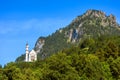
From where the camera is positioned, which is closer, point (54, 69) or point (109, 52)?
point (54, 69)

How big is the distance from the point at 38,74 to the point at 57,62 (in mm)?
7409

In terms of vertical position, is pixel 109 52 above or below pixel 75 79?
above

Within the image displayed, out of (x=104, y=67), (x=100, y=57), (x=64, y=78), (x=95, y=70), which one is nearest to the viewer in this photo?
(x=64, y=78)

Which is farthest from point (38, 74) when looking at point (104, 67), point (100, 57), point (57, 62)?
point (100, 57)

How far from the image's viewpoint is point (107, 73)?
99.4 m

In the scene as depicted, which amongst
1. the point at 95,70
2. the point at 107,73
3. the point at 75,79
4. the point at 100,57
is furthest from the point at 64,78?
the point at 100,57

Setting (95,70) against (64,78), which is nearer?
(64,78)

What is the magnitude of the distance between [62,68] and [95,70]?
7357 millimetres

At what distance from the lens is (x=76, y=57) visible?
98.2 meters

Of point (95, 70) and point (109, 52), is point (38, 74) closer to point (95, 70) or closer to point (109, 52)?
point (95, 70)

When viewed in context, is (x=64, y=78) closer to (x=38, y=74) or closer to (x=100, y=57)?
(x=38, y=74)

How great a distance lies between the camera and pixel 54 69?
9062 centimetres

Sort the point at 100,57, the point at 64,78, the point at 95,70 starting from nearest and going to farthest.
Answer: the point at 64,78, the point at 95,70, the point at 100,57

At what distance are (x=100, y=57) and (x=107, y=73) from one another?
63.7ft
